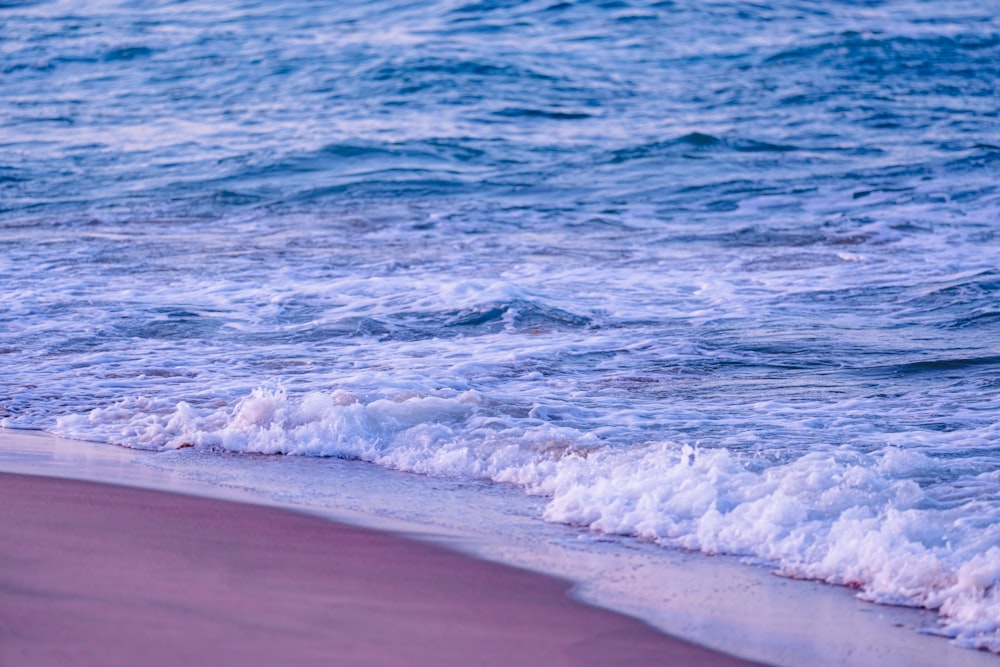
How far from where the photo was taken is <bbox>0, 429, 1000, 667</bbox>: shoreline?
3.19 metres

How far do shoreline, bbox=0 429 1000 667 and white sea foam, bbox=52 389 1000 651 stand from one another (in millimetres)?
97

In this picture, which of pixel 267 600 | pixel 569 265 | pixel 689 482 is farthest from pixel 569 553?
pixel 569 265

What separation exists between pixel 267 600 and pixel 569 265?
6.57 metres

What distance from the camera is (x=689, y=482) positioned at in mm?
4301

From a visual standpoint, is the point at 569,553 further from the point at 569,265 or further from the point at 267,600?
the point at 569,265

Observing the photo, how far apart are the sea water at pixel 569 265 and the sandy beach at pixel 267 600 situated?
790 millimetres

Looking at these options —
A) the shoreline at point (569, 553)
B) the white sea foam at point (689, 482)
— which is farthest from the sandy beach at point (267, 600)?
the white sea foam at point (689, 482)

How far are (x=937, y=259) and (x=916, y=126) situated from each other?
7675 millimetres

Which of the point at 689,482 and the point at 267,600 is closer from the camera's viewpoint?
the point at 267,600

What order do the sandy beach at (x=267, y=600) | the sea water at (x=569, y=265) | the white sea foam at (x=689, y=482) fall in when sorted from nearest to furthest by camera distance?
the sandy beach at (x=267, y=600) → the white sea foam at (x=689, y=482) → the sea water at (x=569, y=265)

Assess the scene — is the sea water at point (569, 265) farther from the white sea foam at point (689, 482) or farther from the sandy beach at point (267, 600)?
the sandy beach at point (267, 600)

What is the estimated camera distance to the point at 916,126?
16.5 m

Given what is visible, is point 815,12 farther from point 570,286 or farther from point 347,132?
point 570,286

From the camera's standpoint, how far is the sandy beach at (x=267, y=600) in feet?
9.71
